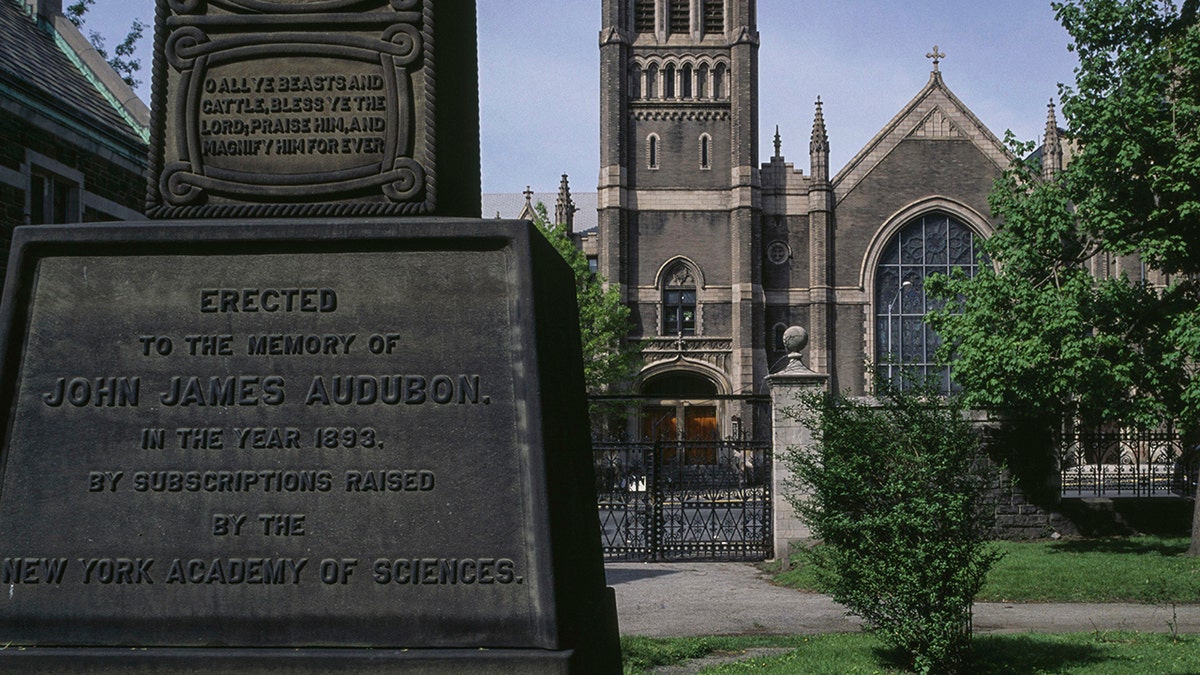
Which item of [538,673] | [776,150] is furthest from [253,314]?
[776,150]

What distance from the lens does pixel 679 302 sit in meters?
43.5

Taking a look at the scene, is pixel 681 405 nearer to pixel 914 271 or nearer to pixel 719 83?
pixel 914 271

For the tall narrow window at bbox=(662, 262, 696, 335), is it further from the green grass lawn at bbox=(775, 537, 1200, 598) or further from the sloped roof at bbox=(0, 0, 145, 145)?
the sloped roof at bbox=(0, 0, 145, 145)

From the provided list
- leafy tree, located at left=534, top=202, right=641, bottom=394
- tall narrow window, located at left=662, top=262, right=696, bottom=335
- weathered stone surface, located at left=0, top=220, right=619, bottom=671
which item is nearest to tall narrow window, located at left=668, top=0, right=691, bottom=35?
tall narrow window, located at left=662, top=262, right=696, bottom=335

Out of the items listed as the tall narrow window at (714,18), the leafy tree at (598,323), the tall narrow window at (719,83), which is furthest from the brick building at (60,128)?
the tall narrow window at (714,18)

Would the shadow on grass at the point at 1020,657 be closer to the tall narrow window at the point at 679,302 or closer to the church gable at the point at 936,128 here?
the tall narrow window at the point at 679,302

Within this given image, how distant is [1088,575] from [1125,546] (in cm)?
436

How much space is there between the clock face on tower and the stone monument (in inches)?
1638

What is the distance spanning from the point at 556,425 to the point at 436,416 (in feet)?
1.19

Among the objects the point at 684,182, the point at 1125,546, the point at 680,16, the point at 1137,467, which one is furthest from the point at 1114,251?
the point at 680,16

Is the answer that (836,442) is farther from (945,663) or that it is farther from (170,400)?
(170,400)

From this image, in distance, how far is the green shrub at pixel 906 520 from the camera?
7742mm

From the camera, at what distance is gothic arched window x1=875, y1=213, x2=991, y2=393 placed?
143ft

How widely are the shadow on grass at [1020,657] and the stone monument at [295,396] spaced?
5.49 meters
